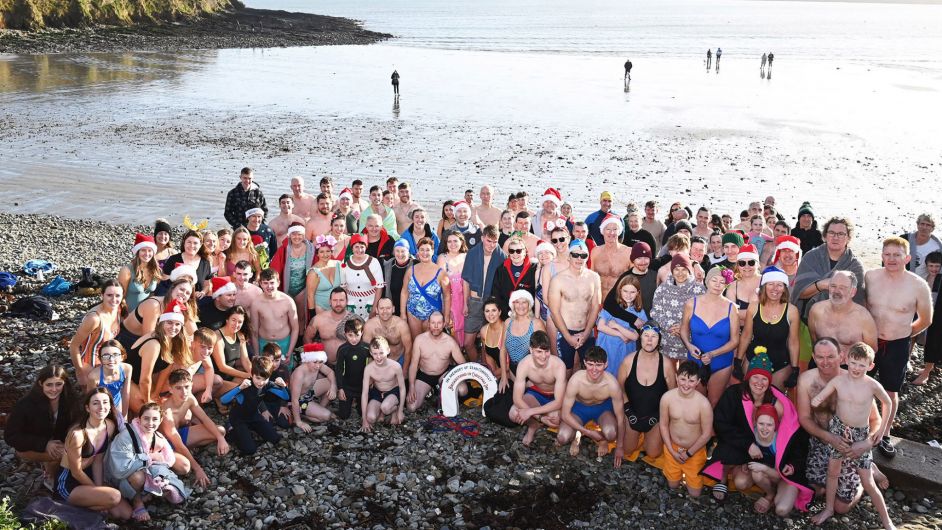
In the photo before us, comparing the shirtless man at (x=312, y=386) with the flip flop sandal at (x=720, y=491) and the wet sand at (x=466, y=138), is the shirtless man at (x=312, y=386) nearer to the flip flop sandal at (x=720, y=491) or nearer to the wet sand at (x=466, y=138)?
the flip flop sandal at (x=720, y=491)

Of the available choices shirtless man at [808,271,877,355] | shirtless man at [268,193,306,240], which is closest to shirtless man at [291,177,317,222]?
shirtless man at [268,193,306,240]

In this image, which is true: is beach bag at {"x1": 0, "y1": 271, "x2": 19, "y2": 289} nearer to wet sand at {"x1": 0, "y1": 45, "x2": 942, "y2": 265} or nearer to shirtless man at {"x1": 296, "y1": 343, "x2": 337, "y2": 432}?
wet sand at {"x1": 0, "y1": 45, "x2": 942, "y2": 265}

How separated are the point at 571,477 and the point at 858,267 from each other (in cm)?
422

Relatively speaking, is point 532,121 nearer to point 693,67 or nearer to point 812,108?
point 812,108

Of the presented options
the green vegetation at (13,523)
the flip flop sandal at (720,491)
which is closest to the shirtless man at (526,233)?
the flip flop sandal at (720,491)

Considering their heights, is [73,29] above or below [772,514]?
above

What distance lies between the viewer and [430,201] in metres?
20.6

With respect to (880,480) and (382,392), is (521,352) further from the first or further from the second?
(880,480)

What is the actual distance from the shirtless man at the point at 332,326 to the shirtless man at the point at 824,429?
5.30 metres

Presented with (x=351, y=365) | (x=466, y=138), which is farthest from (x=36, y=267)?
(x=466, y=138)

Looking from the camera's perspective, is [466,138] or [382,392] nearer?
[382,392]

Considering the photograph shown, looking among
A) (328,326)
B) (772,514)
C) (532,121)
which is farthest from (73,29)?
(772,514)

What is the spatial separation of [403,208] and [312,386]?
4.42 m

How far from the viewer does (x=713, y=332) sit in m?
7.83
